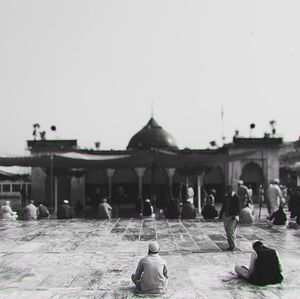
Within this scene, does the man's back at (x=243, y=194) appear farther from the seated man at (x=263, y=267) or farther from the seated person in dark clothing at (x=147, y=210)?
the seated man at (x=263, y=267)

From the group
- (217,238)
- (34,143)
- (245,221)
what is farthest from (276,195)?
(34,143)

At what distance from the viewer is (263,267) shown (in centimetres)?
545

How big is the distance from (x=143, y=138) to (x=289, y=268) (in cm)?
2490

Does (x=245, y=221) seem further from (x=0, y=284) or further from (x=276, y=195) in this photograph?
(x=0, y=284)

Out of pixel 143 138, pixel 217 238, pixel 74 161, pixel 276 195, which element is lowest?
pixel 217 238

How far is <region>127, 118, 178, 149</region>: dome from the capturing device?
30.4 m

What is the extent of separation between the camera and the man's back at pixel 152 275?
16.6 feet

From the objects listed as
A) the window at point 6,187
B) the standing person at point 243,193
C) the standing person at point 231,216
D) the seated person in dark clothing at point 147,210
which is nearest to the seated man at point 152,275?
the standing person at point 231,216

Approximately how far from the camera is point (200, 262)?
7.07 metres

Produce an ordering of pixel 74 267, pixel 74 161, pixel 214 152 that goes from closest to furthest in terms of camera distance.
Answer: pixel 74 267 → pixel 74 161 → pixel 214 152

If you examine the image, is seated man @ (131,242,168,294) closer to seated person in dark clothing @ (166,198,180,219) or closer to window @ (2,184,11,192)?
seated person in dark clothing @ (166,198,180,219)

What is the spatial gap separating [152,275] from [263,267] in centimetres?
161

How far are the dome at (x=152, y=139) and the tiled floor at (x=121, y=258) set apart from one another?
1788 cm

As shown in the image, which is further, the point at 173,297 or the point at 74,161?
the point at 74,161
